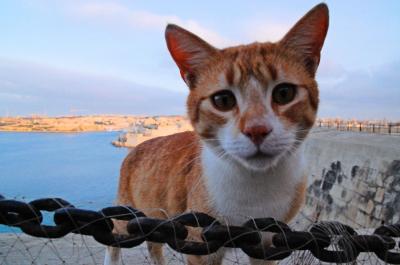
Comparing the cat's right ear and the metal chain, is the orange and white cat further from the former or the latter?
the metal chain

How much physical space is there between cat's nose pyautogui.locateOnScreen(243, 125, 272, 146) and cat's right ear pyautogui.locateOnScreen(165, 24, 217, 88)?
1.83ft

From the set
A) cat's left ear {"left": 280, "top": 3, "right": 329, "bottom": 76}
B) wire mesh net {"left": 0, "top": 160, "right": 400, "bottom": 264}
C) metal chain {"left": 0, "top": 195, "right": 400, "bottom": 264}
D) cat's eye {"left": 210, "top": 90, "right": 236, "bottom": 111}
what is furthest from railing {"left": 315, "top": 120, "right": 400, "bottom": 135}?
metal chain {"left": 0, "top": 195, "right": 400, "bottom": 264}

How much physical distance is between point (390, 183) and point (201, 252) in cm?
495

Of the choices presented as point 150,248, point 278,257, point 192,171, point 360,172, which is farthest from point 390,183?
point 278,257

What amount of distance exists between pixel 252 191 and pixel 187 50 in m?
0.74

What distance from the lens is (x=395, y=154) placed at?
5.06 metres

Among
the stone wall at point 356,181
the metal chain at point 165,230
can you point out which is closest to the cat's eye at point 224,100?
the metal chain at point 165,230

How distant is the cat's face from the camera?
1.35m

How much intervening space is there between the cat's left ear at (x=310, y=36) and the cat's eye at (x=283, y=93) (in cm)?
21

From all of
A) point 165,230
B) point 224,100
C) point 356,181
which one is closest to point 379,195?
point 356,181

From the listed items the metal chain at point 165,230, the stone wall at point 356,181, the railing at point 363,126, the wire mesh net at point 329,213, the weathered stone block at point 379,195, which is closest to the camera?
the metal chain at point 165,230

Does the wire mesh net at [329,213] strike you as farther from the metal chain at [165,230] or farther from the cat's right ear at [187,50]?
the cat's right ear at [187,50]

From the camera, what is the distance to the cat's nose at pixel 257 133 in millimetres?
1286

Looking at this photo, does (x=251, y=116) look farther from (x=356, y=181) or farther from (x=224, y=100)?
(x=356, y=181)
